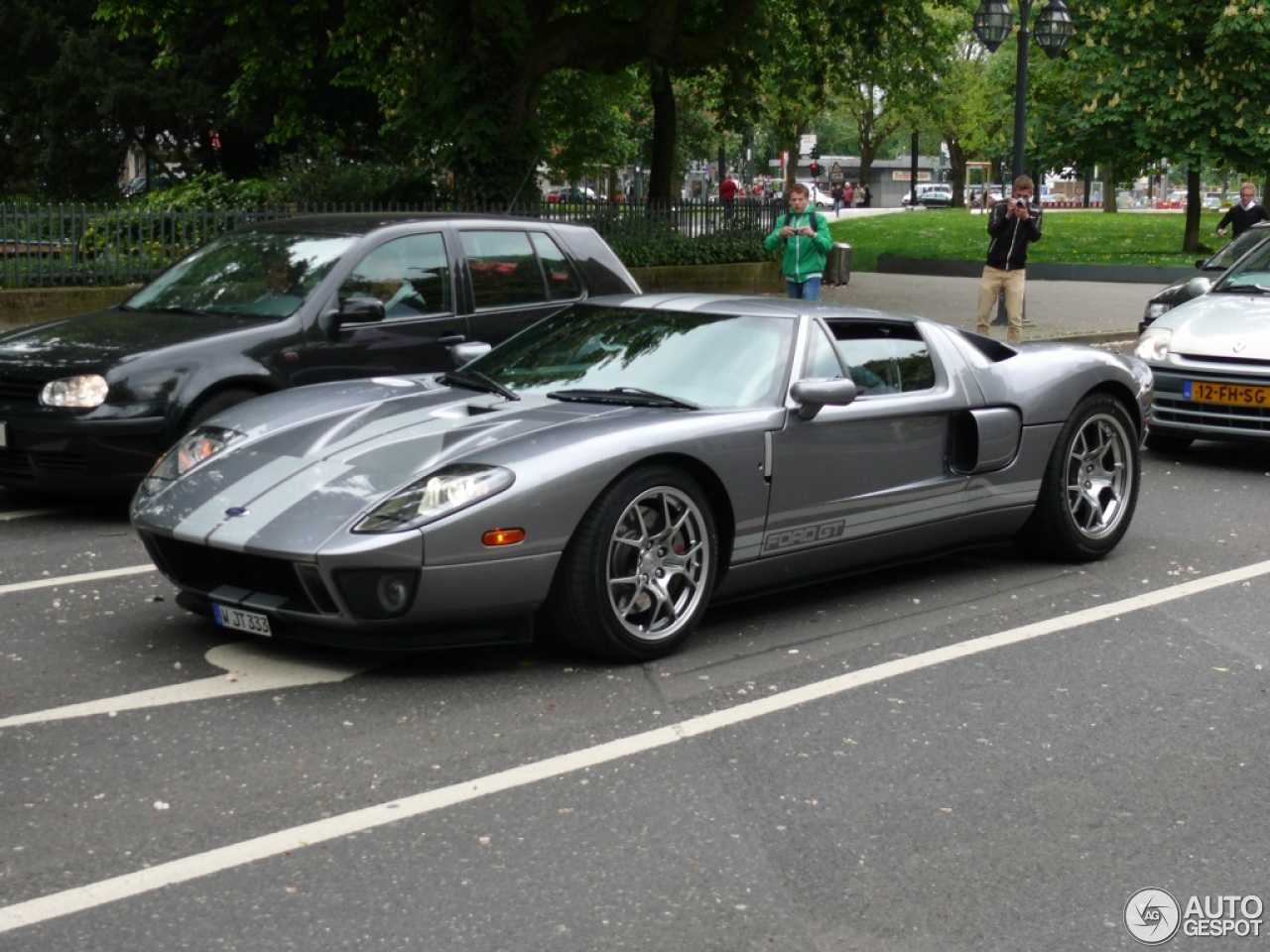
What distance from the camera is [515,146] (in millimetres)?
20641

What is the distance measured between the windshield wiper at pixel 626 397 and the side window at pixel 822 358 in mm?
610

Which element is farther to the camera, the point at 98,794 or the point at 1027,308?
the point at 1027,308

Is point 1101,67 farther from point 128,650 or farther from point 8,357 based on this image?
point 128,650

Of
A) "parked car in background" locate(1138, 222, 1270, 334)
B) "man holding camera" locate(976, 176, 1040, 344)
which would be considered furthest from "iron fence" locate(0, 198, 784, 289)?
"parked car in background" locate(1138, 222, 1270, 334)

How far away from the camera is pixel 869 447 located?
21.6 feet

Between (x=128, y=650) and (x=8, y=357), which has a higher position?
(x=8, y=357)

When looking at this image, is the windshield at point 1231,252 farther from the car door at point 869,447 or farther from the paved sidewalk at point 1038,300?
the car door at point 869,447

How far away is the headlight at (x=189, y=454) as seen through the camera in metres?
6.12

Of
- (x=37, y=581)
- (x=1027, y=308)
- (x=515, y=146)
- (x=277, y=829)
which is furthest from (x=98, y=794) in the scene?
(x=1027, y=308)

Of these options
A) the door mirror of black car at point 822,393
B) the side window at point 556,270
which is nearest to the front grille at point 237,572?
the door mirror of black car at point 822,393

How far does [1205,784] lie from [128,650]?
11.9 ft

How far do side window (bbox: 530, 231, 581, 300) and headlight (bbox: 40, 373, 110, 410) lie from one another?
9.27 feet

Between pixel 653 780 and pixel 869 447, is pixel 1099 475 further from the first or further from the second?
pixel 653 780

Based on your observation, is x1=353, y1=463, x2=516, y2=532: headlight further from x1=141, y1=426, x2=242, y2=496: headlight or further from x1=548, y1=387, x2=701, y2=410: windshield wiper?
x1=141, y1=426, x2=242, y2=496: headlight
